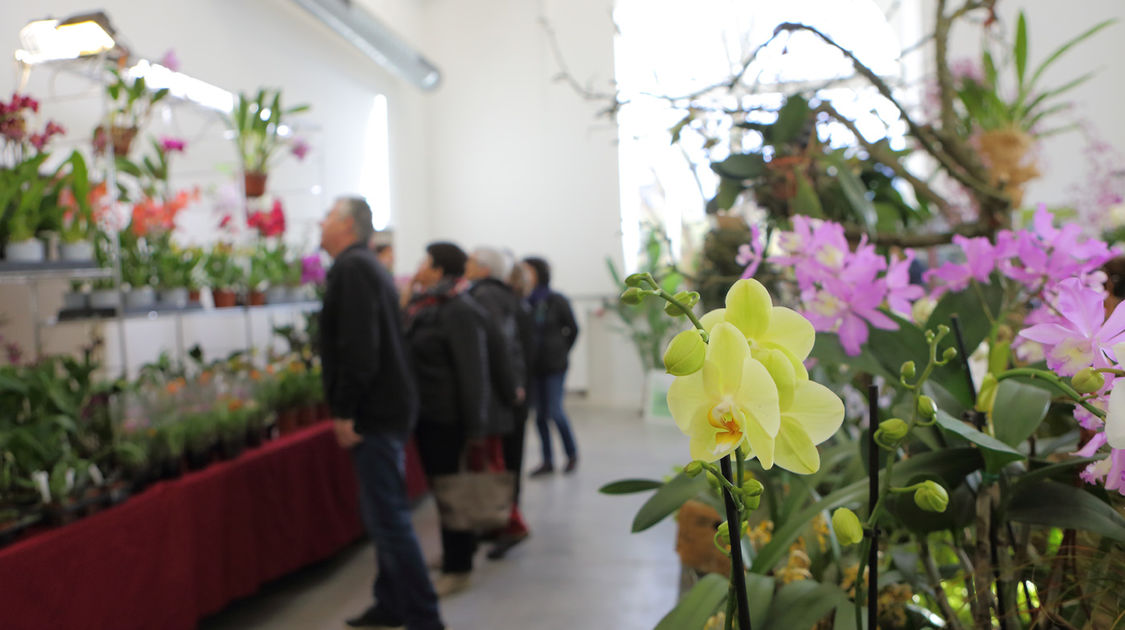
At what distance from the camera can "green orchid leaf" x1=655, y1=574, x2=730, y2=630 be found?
763mm

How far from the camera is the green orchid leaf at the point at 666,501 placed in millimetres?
905

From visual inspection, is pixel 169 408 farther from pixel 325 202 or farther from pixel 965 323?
pixel 325 202

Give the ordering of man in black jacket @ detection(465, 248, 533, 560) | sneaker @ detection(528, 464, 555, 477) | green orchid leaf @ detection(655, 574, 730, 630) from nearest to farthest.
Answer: green orchid leaf @ detection(655, 574, 730, 630)
man in black jacket @ detection(465, 248, 533, 560)
sneaker @ detection(528, 464, 555, 477)

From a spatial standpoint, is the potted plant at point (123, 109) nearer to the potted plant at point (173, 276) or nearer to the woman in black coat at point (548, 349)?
the potted plant at point (173, 276)

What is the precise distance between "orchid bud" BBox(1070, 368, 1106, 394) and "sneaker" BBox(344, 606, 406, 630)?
108 inches

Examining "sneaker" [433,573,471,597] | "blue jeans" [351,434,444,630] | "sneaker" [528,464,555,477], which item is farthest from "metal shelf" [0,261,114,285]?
"sneaker" [528,464,555,477]

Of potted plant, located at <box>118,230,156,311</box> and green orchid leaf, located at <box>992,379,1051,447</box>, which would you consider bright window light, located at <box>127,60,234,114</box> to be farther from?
green orchid leaf, located at <box>992,379,1051,447</box>

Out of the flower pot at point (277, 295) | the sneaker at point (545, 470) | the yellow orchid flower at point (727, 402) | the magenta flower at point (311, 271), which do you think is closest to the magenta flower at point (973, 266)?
the yellow orchid flower at point (727, 402)

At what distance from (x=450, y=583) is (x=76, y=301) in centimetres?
181

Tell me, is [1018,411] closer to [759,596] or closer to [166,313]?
[759,596]

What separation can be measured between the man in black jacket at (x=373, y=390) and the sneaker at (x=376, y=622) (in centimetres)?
11

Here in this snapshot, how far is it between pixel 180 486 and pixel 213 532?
229 millimetres

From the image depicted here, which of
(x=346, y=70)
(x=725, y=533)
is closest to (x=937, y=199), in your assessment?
(x=725, y=533)

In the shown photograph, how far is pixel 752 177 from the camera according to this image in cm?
151
